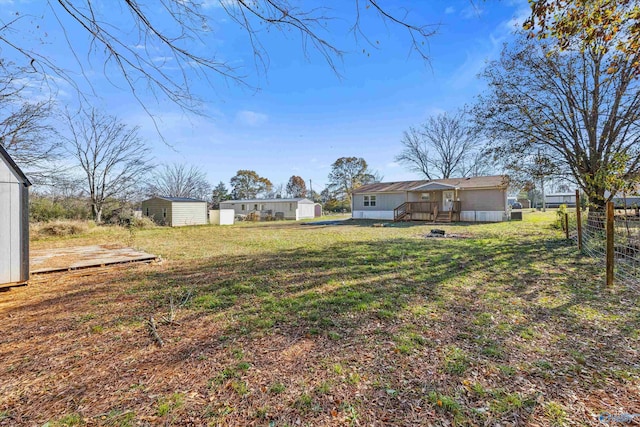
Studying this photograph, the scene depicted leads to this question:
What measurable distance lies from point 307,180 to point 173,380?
52.1 meters

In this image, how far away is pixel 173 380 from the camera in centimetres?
229

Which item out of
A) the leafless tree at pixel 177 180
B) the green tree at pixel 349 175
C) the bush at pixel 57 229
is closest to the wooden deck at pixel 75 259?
Result: the bush at pixel 57 229

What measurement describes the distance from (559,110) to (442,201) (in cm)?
1235

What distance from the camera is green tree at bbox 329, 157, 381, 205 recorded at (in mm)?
43031

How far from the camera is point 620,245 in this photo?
5.90 meters

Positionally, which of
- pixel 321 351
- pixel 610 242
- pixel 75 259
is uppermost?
pixel 610 242

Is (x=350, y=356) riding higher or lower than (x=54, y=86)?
Answer: lower

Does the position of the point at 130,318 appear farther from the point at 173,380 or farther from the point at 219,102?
the point at 219,102

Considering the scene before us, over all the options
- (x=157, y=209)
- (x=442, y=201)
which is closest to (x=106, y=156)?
(x=157, y=209)

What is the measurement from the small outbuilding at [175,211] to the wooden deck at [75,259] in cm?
1228

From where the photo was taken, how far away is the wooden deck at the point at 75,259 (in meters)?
6.25

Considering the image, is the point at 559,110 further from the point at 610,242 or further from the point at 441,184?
the point at 441,184

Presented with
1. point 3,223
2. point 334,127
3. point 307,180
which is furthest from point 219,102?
point 307,180

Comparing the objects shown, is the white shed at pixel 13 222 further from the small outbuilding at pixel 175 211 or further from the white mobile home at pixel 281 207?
the white mobile home at pixel 281 207
